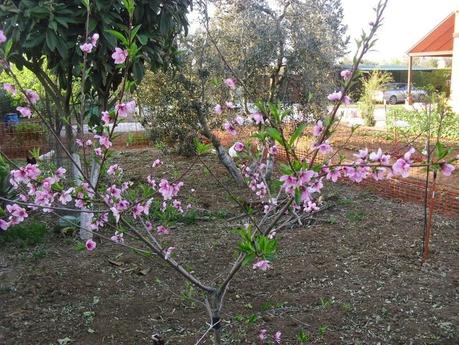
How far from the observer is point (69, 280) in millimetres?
3561

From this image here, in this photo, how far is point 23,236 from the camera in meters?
4.47

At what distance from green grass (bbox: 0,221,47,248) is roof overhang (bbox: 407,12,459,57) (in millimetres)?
15203

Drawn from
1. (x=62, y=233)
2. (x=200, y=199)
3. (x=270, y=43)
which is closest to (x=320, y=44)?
(x=270, y=43)

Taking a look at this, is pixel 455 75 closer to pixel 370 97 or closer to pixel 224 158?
pixel 370 97

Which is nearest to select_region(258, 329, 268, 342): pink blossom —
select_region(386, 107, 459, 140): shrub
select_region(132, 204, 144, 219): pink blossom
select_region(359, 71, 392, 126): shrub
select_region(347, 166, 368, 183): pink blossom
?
select_region(132, 204, 144, 219): pink blossom

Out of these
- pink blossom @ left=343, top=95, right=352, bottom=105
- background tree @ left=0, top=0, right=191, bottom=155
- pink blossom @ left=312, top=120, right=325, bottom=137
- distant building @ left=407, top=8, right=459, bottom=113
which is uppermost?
distant building @ left=407, top=8, right=459, bottom=113

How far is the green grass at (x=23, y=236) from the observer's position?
437 centimetres

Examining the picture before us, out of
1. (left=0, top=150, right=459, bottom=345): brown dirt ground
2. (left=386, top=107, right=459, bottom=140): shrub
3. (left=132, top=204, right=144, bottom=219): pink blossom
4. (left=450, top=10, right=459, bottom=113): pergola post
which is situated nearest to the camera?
(left=132, top=204, right=144, bottom=219): pink blossom

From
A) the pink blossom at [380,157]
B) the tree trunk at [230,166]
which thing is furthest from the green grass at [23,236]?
the pink blossom at [380,157]

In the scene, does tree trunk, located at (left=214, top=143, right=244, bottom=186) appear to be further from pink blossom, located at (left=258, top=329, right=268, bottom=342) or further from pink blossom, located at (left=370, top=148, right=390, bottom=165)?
pink blossom, located at (left=370, top=148, right=390, bottom=165)

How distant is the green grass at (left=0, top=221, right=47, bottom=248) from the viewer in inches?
172

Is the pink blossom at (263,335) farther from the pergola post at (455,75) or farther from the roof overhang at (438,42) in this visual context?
the roof overhang at (438,42)

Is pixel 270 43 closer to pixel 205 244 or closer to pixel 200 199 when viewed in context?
pixel 200 199

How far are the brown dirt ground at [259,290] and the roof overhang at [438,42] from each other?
44.6 feet
